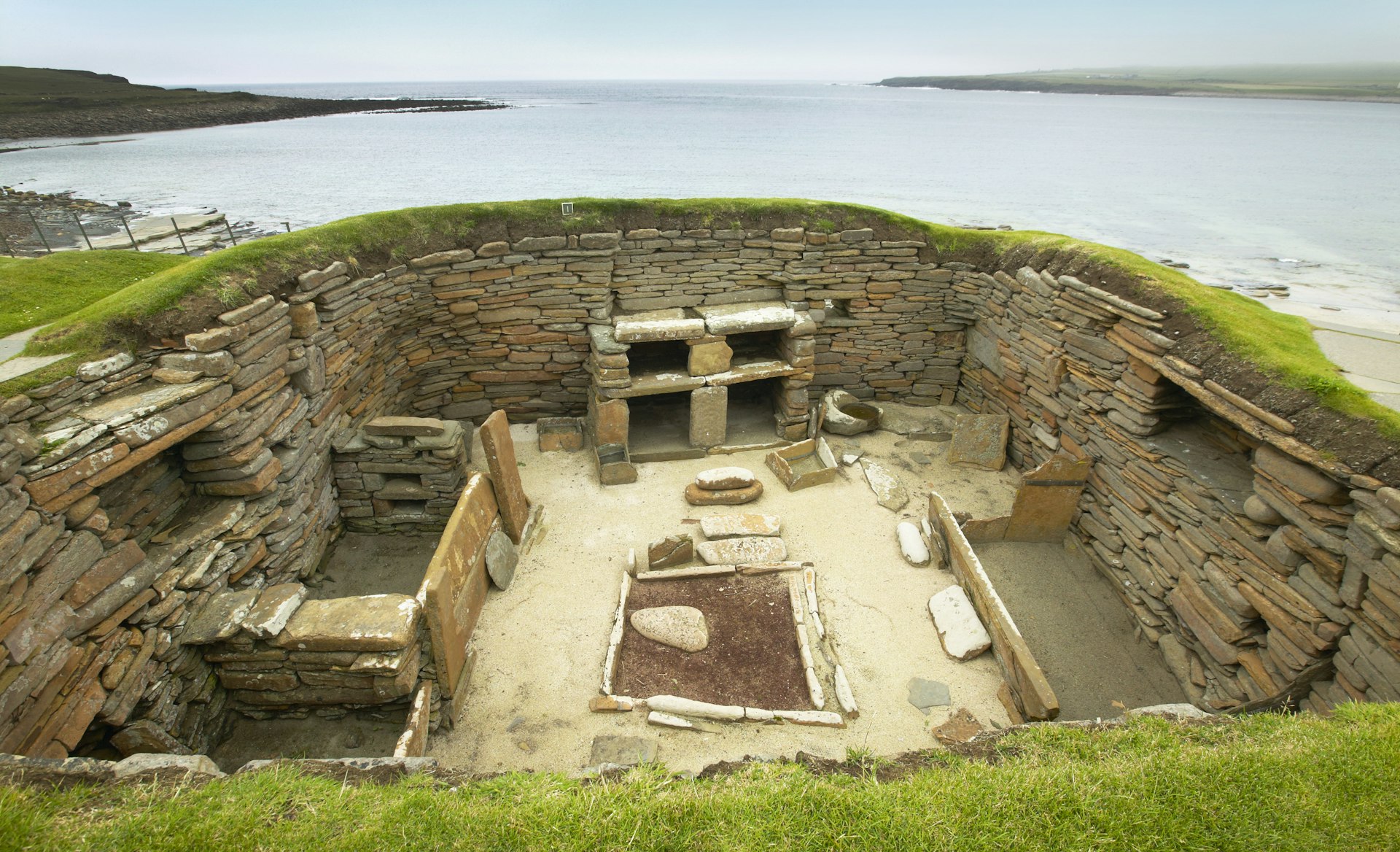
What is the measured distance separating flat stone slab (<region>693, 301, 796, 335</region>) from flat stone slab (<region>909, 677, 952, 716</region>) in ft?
16.9

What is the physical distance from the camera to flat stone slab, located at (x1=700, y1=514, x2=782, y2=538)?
741 cm

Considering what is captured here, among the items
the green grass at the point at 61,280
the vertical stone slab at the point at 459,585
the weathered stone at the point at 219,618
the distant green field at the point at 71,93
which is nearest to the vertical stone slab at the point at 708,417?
the vertical stone slab at the point at 459,585

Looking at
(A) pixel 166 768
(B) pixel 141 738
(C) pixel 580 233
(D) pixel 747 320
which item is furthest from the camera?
(C) pixel 580 233

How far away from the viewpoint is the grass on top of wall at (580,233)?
535cm

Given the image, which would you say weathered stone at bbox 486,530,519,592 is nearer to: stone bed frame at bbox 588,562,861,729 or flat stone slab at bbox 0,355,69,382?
stone bed frame at bbox 588,562,861,729

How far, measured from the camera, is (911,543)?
287 inches

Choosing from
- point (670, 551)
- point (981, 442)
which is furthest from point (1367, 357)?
point (670, 551)

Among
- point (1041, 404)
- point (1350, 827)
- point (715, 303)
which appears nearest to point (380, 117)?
point (715, 303)

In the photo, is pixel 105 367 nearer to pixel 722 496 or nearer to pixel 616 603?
pixel 616 603

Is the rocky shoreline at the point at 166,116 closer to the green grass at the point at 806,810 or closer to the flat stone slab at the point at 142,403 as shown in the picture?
the flat stone slab at the point at 142,403

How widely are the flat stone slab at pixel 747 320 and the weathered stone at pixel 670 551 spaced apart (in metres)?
3.26

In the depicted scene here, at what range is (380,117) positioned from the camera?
62250mm

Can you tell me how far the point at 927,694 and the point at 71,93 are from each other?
225 feet

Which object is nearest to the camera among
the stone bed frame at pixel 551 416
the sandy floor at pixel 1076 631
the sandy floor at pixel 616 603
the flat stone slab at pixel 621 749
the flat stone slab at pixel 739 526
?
the stone bed frame at pixel 551 416
